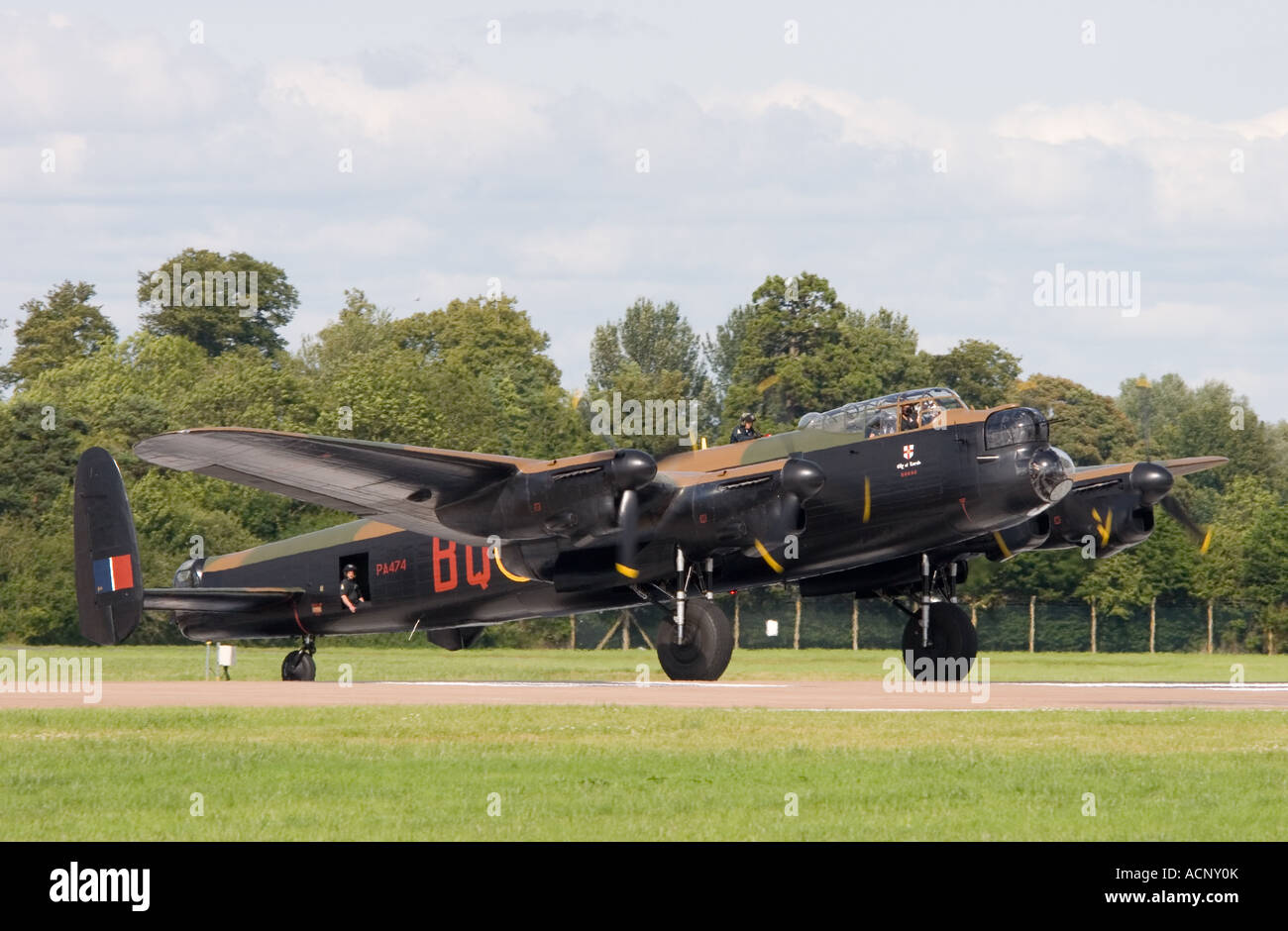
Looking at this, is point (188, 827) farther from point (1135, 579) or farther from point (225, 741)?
point (1135, 579)

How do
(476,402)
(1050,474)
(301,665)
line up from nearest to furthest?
(1050,474), (301,665), (476,402)

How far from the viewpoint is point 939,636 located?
3469cm

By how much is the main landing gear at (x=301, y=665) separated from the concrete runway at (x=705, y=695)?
60.3 inches

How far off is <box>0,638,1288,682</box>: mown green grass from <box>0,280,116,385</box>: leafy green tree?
7507 cm

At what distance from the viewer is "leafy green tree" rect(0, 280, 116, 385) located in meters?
134

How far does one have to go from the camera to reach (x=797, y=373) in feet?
318

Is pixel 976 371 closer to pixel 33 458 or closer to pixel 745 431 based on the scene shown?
pixel 33 458

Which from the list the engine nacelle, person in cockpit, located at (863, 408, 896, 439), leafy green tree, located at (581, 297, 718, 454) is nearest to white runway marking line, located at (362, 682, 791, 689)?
person in cockpit, located at (863, 408, 896, 439)

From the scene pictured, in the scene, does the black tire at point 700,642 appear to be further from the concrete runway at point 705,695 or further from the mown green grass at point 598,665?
the mown green grass at point 598,665

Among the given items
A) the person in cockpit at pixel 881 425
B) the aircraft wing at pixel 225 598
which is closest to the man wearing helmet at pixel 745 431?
the person in cockpit at pixel 881 425

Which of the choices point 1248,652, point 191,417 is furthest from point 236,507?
point 1248,652

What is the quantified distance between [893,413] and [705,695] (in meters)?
6.37

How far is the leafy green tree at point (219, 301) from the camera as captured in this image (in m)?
134

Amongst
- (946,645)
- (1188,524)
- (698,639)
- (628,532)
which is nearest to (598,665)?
(946,645)
